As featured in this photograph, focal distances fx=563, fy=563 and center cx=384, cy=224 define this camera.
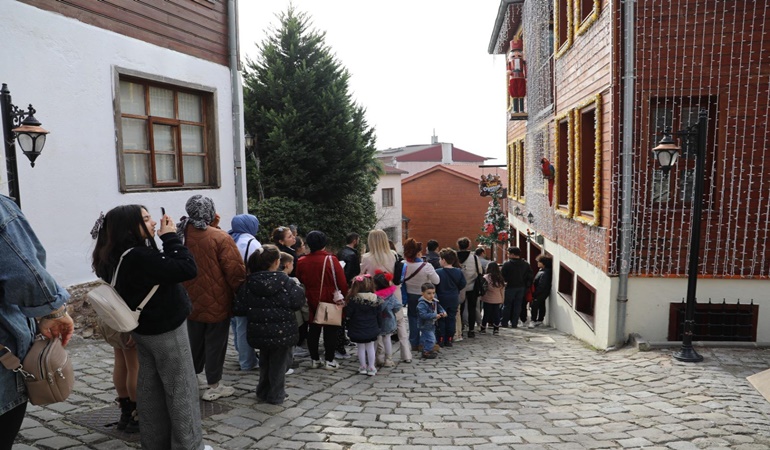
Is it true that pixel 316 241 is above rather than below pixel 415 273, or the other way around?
above

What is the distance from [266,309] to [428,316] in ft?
10.7

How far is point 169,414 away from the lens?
12.5ft

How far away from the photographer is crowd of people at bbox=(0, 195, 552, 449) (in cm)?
270

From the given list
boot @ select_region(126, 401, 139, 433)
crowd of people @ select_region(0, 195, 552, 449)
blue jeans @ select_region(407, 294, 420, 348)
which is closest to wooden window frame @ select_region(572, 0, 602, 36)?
crowd of people @ select_region(0, 195, 552, 449)

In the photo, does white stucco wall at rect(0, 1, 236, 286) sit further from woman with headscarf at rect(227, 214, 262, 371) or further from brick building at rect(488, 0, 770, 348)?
brick building at rect(488, 0, 770, 348)

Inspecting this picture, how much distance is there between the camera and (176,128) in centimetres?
930

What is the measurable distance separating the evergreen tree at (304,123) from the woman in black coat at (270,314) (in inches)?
507

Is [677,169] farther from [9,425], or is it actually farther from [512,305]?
[9,425]

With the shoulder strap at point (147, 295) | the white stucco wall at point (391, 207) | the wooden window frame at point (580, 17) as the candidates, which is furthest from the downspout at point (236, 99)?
the white stucco wall at point (391, 207)

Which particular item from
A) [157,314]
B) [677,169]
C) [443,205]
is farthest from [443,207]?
[157,314]

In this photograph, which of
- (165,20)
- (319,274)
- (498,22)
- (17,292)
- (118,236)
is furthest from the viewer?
(498,22)

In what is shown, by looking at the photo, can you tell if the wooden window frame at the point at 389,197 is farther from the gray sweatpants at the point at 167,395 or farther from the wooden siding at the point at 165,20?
the gray sweatpants at the point at 167,395

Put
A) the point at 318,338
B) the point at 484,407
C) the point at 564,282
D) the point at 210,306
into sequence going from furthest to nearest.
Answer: the point at 564,282 < the point at 318,338 < the point at 484,407 < the point at 210,306

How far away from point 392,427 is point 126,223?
2.71m
